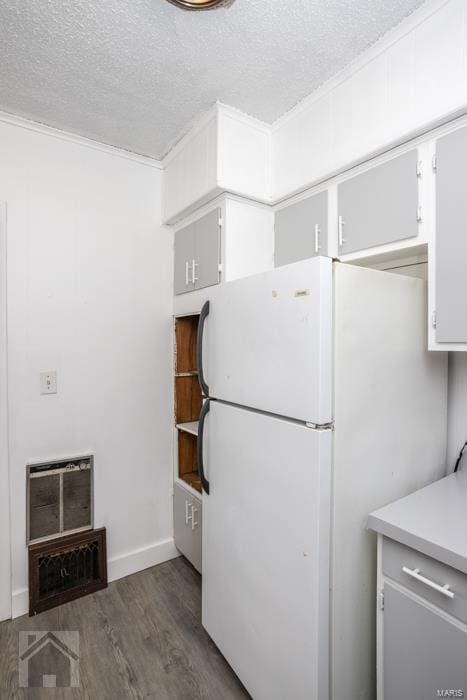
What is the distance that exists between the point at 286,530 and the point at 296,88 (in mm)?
1932

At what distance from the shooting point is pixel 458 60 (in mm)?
1291

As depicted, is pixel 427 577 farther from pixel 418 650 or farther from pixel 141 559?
pixel 141 559

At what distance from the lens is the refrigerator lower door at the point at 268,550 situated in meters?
1.20

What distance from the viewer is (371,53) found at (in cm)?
156

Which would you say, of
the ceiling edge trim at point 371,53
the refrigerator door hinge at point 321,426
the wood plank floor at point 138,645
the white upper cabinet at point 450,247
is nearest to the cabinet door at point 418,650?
the refrigerator door hinge at point 321,426

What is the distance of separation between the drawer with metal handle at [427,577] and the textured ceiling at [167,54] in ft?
6.14

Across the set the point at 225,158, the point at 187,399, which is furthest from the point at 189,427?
the point at 225,158

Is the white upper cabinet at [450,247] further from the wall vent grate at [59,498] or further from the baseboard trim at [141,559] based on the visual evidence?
the baseboard trim at [141,559]

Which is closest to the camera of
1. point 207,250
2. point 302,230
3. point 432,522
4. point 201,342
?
point 432,522

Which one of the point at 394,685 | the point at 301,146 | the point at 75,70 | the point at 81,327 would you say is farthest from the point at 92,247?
the point at 394,685

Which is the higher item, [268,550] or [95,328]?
[95,328]

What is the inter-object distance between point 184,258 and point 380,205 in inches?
49.0

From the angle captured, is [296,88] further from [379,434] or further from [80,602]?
[80,602]

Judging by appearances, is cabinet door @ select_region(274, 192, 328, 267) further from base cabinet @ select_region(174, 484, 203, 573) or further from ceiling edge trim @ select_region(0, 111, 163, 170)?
base cabinet @ select_region(174, 484, 203, 573)
